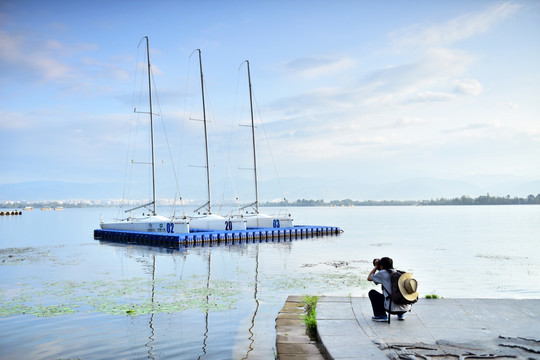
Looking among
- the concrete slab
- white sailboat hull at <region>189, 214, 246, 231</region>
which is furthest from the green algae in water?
white sailboat hull at <region>189, 214, 246, 231</region>

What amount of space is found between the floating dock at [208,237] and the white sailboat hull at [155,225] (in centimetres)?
94

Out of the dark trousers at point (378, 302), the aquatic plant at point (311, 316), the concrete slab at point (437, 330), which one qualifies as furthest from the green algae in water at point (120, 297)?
the dark trousers at point (378, 302)

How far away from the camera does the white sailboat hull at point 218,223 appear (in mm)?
48875

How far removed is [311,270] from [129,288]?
9.75m

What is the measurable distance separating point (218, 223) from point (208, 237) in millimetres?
6446

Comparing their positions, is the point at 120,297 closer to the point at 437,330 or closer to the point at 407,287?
the point at 407,287

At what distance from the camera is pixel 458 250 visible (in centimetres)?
3841

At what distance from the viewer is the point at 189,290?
60.3 ft

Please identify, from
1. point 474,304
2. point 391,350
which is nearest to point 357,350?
point 391,350

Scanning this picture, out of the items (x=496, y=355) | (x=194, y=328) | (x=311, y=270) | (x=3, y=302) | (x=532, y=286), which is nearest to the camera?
(x=496, y=355)

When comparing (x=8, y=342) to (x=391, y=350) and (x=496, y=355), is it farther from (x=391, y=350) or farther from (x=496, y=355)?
(x=496, y=355)

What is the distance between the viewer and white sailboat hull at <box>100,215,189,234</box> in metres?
45.1

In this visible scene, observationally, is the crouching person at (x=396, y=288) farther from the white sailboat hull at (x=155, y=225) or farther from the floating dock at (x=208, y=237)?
the white sailboat hull at (x=155, y=225)

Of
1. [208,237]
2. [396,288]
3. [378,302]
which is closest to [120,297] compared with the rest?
[378,302]
